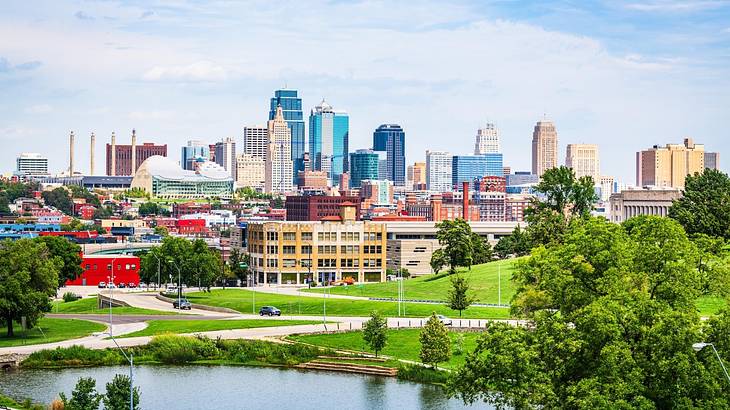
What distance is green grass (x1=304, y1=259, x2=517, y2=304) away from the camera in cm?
12050

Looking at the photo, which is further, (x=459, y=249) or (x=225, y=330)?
(x=459, y=249)

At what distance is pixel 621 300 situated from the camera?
57.2 metres

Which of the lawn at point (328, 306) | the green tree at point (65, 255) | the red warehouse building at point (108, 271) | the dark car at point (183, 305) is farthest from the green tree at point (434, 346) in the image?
the red warehouse building at point (108, 271)

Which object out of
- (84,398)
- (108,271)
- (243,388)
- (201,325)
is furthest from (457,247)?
(84,398)

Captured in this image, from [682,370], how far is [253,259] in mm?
130244

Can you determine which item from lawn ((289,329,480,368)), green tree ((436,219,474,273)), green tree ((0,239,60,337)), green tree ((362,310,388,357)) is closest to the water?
green tree ((362,310,388,357))

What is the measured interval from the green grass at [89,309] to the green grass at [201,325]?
11.4m

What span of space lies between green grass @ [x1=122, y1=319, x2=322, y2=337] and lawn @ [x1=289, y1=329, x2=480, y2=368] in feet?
29.7

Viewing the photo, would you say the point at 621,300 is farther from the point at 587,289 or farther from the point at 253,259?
the point at 253,259

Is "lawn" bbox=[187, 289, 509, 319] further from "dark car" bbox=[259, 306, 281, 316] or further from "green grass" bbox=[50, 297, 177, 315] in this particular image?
"green grass" bbox=[50, 297, 177, 315]

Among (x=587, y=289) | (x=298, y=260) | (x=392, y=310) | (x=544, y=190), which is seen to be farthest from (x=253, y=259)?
(x=587, y=289)

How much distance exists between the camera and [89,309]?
132m

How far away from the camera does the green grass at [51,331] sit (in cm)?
9881

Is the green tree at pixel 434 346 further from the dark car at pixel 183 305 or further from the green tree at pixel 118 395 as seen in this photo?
the dark car at pixel 183 305
